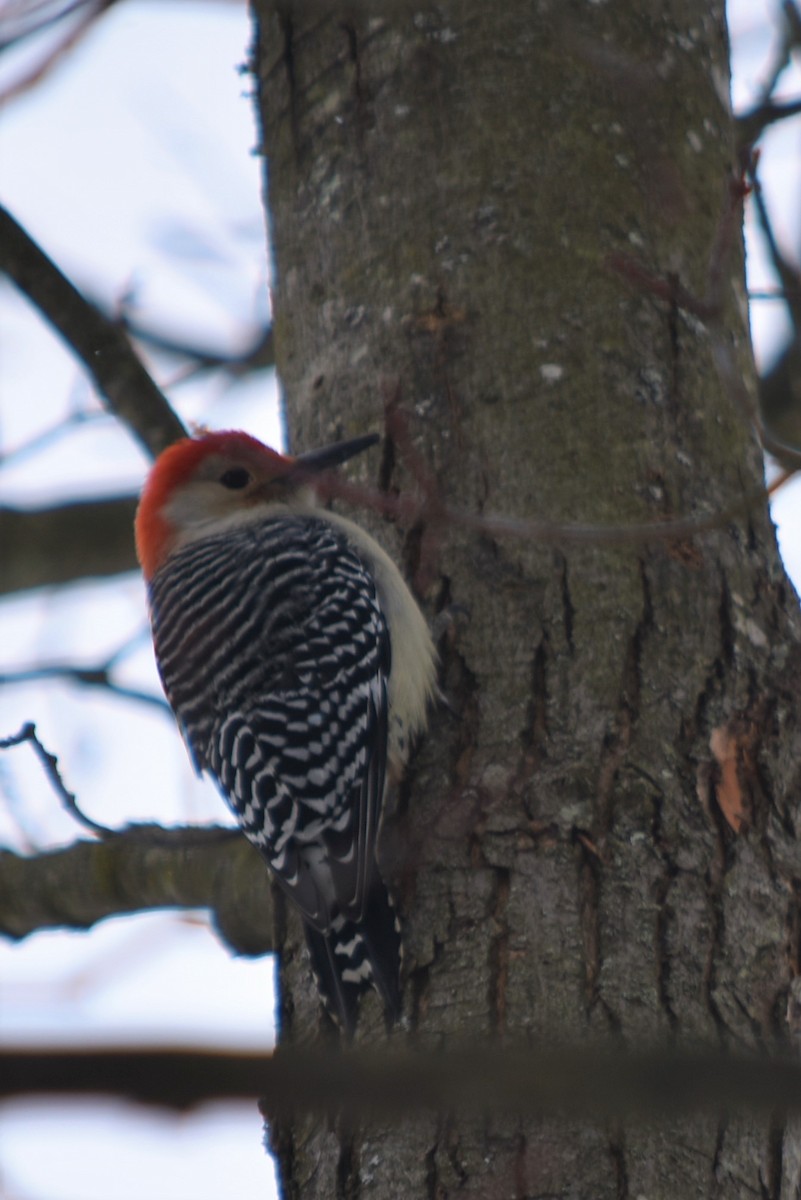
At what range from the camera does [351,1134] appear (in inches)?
111

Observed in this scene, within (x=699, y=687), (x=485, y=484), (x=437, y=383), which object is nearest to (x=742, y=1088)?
(x=699, y=687)

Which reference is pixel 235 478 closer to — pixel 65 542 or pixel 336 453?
pixel 65 542

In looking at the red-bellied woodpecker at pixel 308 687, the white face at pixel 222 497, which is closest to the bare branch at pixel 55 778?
the red-bellied woodpecker at pixel 308 687

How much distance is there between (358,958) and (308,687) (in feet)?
3.66

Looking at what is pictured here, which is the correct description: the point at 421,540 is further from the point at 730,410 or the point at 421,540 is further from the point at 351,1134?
the point at 351,1134

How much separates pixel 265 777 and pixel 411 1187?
52.0 inches

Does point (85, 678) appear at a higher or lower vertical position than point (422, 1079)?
lower

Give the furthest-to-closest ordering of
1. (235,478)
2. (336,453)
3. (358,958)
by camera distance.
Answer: (235,478), (336,453), (358,958)

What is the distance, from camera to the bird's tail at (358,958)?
2.97 metres

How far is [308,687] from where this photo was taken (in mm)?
3939

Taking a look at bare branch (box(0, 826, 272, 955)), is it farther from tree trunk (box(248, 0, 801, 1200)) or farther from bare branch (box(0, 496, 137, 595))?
bare branch (box(0, 496, 137, 595))

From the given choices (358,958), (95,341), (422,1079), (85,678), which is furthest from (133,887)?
(422,1079)

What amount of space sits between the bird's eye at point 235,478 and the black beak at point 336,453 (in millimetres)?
1266

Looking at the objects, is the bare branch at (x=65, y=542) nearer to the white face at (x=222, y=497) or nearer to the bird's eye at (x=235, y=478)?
the white face at (x=222, y=497)
